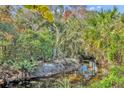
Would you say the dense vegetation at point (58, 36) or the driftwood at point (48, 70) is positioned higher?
the dense vegetation at point (58, 36)

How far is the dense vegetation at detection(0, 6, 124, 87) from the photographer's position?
3.32m

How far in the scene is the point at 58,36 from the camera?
3.34 meters

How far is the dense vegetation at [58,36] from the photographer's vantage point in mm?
3318

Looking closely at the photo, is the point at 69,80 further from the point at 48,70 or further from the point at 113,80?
the point at 113,80

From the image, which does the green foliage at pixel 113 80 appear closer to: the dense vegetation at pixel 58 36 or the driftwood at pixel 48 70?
the dense vegetation at pixel 58 36

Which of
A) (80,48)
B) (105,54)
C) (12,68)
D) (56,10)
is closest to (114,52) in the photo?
(105,54)

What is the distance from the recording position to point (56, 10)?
332 cm

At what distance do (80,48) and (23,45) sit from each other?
50 cm

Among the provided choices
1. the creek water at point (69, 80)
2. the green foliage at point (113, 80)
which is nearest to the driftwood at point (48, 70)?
the creek water at point (69, 80)

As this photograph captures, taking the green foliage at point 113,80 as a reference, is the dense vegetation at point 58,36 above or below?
above

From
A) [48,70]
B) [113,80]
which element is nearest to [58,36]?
[48,70]

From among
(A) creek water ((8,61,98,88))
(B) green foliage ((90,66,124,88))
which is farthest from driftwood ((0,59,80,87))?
(B) green foliage ((90,66,124,88))

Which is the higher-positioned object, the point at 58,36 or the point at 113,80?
the point at 58,36

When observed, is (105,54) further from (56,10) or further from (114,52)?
(56,10)
